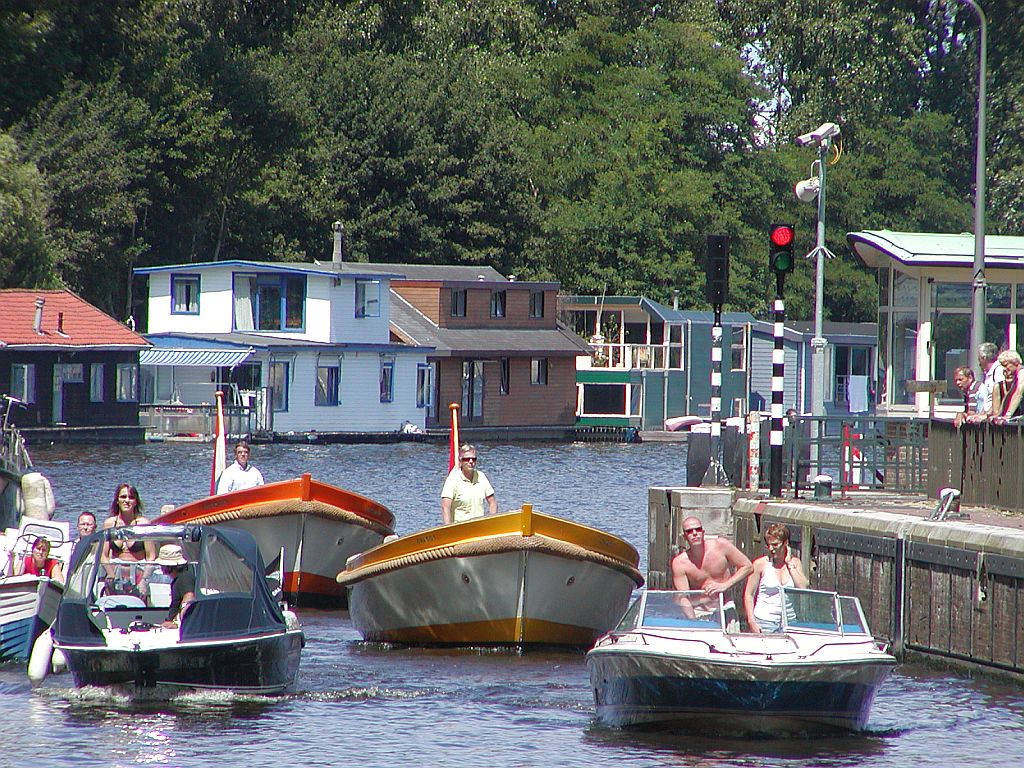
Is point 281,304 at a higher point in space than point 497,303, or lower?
lower

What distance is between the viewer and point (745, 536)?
72.2 feet

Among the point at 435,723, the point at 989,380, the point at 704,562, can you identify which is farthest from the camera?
the point at 989,380

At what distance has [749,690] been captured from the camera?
14.4m

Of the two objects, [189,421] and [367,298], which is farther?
[367,298]

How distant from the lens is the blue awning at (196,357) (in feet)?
209

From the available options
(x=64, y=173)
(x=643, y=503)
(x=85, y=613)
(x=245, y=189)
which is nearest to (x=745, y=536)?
(x=85, y=613)

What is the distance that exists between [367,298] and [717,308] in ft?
158

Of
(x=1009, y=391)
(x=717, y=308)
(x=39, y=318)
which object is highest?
(x=39, y=318)

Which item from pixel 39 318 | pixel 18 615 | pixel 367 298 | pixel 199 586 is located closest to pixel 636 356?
pixel 367 298

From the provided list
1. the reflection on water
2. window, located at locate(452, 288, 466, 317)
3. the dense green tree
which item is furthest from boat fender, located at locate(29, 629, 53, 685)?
window, located at locate(452, 288, 466, 317)

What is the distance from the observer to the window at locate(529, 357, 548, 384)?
248 feet

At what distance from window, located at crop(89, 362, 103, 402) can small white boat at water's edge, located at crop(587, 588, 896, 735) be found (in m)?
49.2

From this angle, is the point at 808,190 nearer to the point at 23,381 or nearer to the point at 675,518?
the point at 675,518

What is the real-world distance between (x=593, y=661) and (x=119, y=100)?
5841 centimetres
